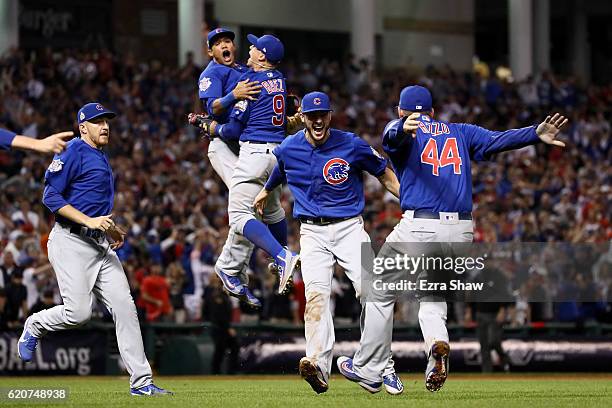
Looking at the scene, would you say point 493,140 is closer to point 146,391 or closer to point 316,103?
point 316,103

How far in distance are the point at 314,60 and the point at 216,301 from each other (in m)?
22.4

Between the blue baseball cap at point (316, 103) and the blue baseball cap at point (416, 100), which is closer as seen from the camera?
the blue baseball cap at point (416, 100)

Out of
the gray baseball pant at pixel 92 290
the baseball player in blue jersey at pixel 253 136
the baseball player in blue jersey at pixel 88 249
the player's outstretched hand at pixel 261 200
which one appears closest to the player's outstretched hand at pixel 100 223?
the baseball player in blue jersey at pixel 88 249

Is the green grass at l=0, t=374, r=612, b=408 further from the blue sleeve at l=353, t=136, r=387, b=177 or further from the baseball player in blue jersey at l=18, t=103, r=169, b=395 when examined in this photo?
the blue sleeve at l=353, t=136, r=387, b=177

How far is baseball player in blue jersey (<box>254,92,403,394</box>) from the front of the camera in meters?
12.5

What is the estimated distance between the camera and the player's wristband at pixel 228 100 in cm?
1352

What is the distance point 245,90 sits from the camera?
1347cm

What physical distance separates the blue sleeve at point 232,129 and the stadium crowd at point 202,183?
8016mm

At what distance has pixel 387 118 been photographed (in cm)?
3089

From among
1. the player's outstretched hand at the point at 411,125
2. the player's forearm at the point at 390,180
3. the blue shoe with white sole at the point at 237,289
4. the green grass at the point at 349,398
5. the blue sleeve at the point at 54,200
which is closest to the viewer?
the green grass at the point at 349,398

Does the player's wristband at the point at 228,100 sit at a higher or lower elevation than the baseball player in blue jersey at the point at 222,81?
lower

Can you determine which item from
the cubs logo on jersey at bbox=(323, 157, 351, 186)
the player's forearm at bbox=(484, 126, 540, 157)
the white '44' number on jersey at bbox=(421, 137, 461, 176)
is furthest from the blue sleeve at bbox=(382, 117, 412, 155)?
the player's forearm at bbox=(484, 126, 540, 157)

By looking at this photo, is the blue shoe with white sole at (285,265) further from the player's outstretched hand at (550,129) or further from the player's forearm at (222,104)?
the player's outstretched hand at (550,129)

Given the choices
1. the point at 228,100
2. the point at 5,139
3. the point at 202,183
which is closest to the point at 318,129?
the point at 228,100
